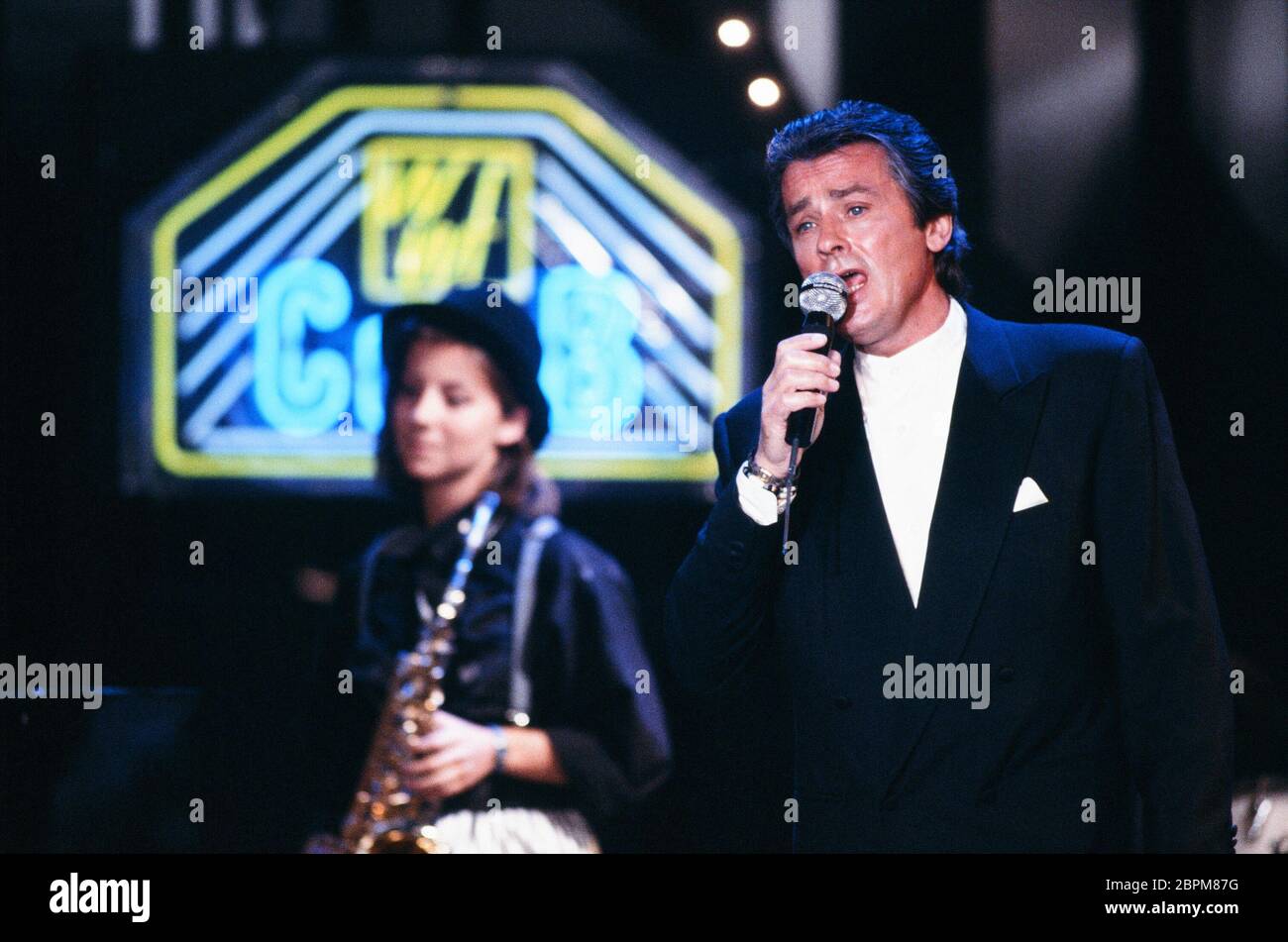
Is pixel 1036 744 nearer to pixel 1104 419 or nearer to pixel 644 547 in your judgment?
pixel 1104 419

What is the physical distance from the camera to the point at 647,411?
3.45 metres

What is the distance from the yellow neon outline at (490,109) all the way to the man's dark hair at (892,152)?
2.33ft

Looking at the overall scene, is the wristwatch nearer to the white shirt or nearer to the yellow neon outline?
the white shirt

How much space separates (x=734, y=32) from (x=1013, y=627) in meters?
1.80

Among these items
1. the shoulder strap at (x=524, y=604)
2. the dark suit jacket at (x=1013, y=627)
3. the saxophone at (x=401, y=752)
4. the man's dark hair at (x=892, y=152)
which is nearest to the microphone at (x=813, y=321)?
the dark suit jacket at (x=1013, y=627)

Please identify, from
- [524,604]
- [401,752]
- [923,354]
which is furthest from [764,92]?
[401,752]

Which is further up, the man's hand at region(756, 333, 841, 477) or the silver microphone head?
the silver microphone head

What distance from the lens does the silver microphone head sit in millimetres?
2277

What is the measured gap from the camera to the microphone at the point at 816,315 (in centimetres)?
221

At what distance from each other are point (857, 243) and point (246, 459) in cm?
173

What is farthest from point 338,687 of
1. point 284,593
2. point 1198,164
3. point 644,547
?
point 1198,164

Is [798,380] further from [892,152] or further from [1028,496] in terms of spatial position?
[892,152]

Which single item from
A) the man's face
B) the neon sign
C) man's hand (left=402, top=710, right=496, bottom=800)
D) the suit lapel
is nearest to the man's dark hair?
the man's face

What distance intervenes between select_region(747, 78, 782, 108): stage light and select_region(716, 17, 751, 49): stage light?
11 cm
